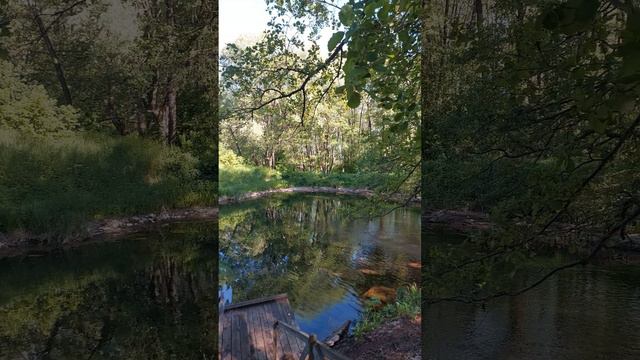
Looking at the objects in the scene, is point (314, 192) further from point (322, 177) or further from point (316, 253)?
point (316, 253)

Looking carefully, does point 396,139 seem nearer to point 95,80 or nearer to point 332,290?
point 332,290

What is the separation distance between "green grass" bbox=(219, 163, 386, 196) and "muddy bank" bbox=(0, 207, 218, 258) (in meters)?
0.65

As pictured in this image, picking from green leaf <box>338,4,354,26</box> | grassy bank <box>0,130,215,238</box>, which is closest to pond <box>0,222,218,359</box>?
grassy bank <box>0,130,215,238</box>

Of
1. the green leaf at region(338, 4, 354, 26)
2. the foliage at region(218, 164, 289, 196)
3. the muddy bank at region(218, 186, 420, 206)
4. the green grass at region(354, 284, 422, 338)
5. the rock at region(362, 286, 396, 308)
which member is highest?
the green leaf at region(338, 4, 354, 26)

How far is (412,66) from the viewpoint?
124 inches

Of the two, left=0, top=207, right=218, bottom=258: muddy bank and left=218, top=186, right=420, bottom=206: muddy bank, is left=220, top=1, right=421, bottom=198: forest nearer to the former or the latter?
left=218, top=186, right=420, bottom=206: muddy bank

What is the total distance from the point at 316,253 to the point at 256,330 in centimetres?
64

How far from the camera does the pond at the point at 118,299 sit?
1.83 metres

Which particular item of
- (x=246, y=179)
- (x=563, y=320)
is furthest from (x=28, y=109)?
(x=563, y=320)

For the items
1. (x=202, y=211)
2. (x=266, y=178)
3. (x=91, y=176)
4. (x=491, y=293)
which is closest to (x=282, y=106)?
(x=266, y=178)

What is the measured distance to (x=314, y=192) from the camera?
10.7 ft

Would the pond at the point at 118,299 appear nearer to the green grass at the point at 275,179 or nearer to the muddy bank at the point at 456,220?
the green grass at the point at 275,179

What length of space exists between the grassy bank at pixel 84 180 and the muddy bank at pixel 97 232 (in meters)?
0.03

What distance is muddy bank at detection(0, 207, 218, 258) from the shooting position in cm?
183
